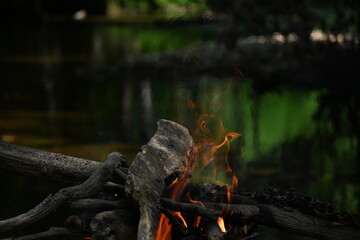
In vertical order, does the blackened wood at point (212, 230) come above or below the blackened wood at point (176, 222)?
below

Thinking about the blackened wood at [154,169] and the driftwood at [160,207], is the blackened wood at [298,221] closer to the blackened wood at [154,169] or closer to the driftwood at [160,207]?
the driftwood at [160,207]

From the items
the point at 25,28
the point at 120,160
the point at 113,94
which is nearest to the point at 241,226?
the point at 120,160

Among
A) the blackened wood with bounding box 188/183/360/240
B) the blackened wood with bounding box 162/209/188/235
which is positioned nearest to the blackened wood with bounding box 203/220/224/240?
the blackened wood with bounding box 162/209/188/235

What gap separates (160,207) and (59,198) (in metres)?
0.54

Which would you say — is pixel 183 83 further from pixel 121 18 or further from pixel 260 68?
pixel 121 18

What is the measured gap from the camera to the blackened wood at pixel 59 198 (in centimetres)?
428

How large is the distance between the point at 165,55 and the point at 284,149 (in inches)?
254

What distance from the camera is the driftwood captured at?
416 centimetres

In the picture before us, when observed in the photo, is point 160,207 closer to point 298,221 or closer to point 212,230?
point 212,230

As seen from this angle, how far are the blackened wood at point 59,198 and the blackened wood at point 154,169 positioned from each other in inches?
7.8

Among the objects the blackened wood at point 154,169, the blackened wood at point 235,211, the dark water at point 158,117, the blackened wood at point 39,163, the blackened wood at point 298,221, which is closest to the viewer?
the blackened wood at point 154,169

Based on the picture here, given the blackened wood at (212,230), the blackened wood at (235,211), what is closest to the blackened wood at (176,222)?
the blackened wood at (212,230)

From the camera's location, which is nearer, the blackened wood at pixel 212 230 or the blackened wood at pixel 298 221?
the blackened wood at pixel 212 230

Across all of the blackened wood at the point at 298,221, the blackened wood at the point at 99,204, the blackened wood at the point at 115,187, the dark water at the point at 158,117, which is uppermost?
the blackened wood at the point at 115,187
